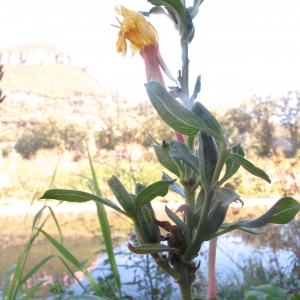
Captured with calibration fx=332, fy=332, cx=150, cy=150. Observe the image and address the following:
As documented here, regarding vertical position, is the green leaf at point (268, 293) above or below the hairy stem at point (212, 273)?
below

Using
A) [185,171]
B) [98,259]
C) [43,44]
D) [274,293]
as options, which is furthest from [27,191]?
[43,44]

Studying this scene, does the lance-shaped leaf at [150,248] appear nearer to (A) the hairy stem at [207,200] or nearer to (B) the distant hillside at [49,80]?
(A) the hairy stem at [207,200]

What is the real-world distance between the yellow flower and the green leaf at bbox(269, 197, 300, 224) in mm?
159

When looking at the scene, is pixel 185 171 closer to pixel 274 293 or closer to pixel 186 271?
pixel 186 271

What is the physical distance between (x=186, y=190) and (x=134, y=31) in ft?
0.44

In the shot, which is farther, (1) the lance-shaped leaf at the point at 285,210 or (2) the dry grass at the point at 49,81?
(2) the dry grass at the point at 49,81

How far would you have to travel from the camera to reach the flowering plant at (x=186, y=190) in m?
0.19

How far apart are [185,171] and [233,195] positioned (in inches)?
2.5

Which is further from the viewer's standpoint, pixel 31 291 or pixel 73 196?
pixel 31 291

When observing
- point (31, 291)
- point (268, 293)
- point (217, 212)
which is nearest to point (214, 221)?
point (217, 212)

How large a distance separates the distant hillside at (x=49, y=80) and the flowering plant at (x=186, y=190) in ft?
27.1

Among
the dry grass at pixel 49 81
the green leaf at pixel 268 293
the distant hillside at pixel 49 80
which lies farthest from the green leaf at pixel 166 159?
the dry grass at pixel 49 81

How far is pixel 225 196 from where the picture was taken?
0.60 ft

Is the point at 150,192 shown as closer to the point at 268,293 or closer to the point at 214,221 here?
the point at 214,221
